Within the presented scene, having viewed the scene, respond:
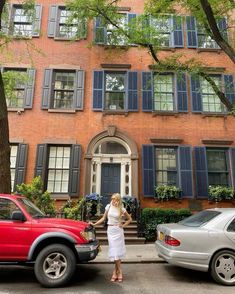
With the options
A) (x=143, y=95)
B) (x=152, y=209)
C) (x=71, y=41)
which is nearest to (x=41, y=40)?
(x=71, y=41)

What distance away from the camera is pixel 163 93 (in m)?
14.1

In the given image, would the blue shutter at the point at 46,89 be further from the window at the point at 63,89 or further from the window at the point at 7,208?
the window at the point at 7,208

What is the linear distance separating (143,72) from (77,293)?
10957mm

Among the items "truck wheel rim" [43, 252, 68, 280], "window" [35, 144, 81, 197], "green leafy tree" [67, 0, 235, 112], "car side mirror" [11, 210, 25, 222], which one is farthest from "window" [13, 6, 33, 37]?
"truck wheel rim" [43, 252, 68, 280]

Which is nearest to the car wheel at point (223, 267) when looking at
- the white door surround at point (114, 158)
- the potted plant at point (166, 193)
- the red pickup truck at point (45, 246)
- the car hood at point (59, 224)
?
the red pickup truck at point (45, 246)

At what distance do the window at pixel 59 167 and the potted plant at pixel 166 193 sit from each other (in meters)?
3.45

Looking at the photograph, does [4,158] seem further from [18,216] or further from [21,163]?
[21,163]

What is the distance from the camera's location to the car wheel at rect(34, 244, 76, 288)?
577cm

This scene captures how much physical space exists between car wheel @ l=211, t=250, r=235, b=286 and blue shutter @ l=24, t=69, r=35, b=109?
34.1 ft

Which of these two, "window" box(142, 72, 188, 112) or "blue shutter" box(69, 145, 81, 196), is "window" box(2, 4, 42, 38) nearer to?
"window" box(142, 72, 188, 112)

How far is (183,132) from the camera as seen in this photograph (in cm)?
1347

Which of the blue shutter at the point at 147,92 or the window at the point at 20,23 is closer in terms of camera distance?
the blue shutter at the point at 147,92

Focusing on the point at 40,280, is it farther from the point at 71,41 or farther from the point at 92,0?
the point at 71,41

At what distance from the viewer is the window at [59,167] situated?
1269 centimetres
